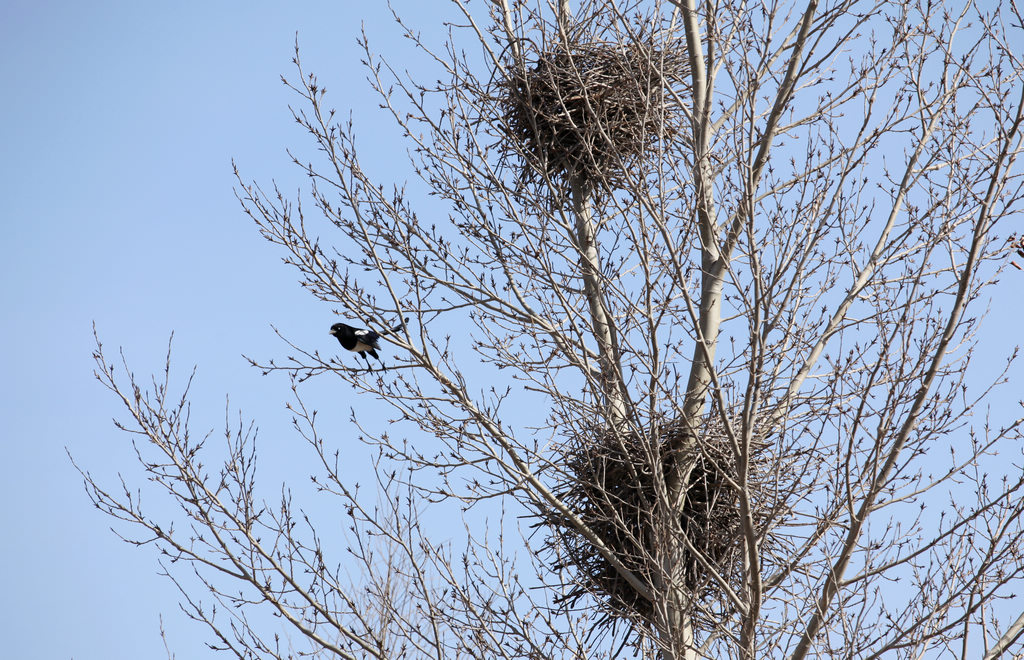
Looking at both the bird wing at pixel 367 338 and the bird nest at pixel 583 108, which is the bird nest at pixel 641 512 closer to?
the bird wing at pixel 367 338

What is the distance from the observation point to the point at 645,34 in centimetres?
577

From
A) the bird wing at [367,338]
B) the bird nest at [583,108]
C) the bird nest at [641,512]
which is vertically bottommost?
the bird nest at [641,512]

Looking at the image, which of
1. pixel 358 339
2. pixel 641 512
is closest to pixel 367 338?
pixel 358 339

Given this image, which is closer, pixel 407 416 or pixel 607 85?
pixel 407 416

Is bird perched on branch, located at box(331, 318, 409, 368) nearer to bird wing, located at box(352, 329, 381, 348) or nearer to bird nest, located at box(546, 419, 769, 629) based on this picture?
bird wing, located at box(352, 329, 381, 348)

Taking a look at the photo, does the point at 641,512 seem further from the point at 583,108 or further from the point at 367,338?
the point at 583,108

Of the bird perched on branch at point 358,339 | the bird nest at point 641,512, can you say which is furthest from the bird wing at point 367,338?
the bird nest at point 641,512

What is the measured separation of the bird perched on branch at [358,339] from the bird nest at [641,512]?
1114 mm

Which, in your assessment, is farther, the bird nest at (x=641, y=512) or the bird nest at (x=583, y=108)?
the bird nest at (x=583, y=108)

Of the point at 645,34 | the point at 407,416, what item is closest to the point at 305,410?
the point at 407,416

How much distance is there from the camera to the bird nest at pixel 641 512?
4.66 metres

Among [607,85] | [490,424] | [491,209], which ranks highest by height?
[607,85]

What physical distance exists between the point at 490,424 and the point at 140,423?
1476 millimetres

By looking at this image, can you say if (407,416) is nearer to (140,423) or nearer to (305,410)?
(305,410)
